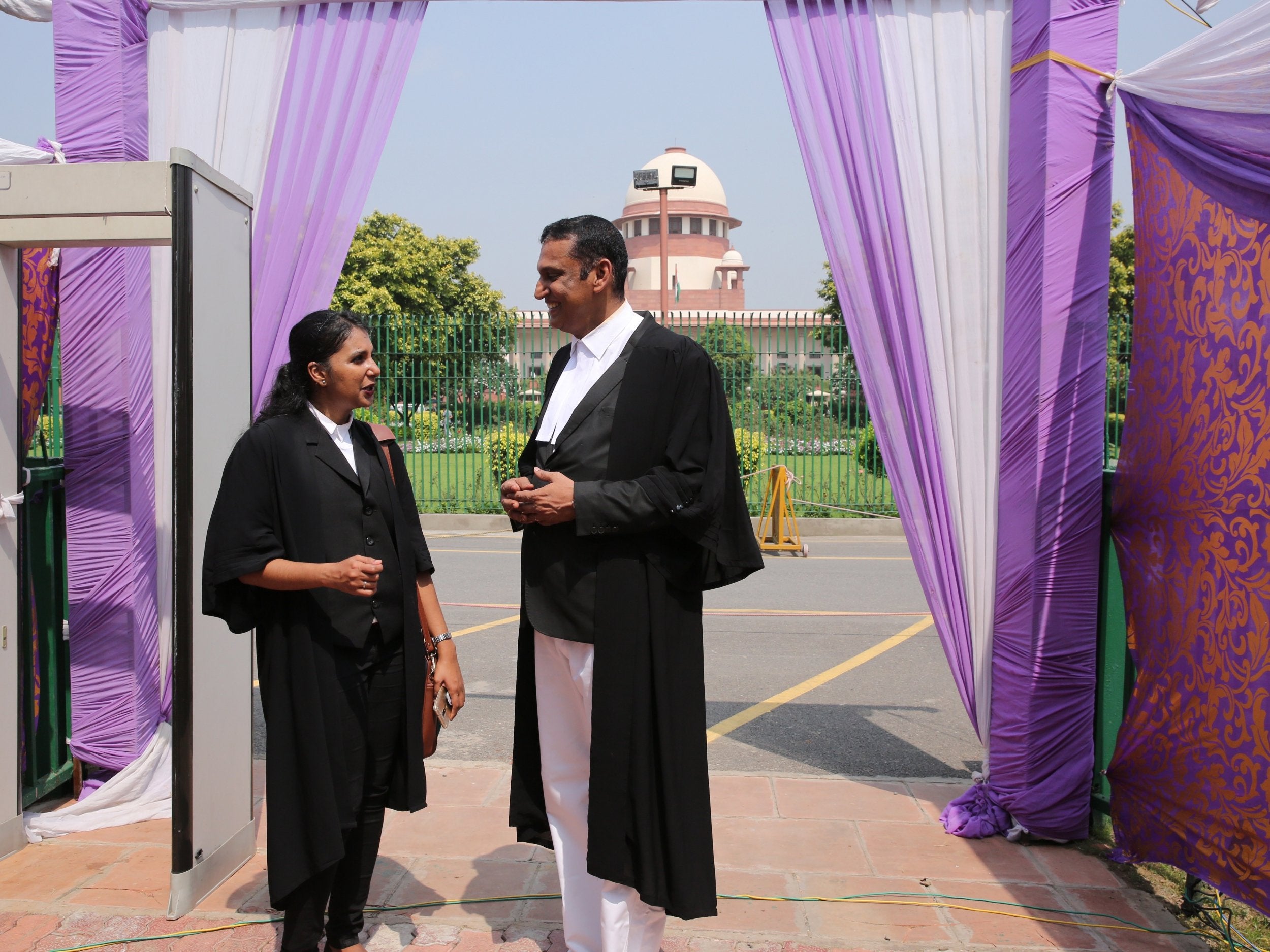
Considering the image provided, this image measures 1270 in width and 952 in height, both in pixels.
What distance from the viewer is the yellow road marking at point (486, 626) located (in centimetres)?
768

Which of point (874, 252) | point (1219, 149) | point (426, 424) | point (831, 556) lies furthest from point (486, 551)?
point (1219, 149)

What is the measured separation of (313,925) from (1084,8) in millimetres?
3822

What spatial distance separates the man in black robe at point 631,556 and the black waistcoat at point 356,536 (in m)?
0.37

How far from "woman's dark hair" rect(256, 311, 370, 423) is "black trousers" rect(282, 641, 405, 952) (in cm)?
68

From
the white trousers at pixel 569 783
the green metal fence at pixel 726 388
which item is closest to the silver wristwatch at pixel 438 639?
the white trousers at pixel 569 783

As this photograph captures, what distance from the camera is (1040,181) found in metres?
3.76

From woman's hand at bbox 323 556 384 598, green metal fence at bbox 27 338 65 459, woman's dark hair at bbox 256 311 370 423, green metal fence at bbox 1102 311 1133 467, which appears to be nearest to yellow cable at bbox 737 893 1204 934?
woman's hand at bbox 323 556 384 598

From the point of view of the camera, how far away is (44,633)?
13.4 feet

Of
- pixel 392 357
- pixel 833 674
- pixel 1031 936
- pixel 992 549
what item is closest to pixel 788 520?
pixel 392 357

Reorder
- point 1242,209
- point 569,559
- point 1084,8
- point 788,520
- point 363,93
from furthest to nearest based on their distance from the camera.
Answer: point 788,520
point 363,93
point 1084,8
point 1242,209
point 569,559

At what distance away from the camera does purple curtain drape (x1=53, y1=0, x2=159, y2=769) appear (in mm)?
4066

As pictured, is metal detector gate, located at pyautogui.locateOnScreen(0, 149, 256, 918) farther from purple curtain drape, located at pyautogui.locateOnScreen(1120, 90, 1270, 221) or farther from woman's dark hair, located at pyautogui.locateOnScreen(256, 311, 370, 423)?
purple curtain drape, located at pyautogui.locateOnScreen(1120, 90, 1270, 221)

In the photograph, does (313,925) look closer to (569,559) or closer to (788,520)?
(569,559)

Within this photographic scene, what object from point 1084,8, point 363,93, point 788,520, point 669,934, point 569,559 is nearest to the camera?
point 569,559
